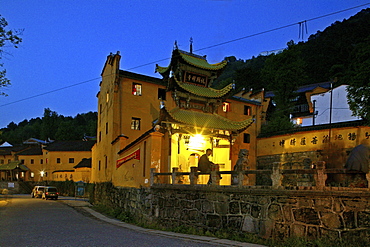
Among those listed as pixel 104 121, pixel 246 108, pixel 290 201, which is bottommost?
pixel 290 201

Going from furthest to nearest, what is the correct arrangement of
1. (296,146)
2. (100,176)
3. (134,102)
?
1. (100,176)
2. (134,102)
3. (296,146)

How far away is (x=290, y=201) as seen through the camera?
404 inches

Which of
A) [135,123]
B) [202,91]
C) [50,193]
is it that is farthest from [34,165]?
[202,91]

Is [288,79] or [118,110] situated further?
[288,79]

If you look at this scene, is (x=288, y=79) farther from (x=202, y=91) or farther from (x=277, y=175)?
(x=277, y=175)

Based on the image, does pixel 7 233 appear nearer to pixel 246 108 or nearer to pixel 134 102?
pixel 134 102

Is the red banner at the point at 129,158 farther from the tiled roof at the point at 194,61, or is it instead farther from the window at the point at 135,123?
the tiled roof at the point at 194,61

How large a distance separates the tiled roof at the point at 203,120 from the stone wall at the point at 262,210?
5596mm

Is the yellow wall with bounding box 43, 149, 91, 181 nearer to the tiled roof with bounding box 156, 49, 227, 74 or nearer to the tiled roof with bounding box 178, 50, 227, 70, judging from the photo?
the tiled roof with bounding box 156, 49, 227, 74

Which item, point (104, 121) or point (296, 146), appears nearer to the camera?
point (296, 146)

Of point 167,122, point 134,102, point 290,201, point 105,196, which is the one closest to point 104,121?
point 134,102

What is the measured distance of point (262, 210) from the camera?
1098 centimetres

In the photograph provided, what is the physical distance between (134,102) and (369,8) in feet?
206

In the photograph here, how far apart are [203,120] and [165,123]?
346 cm
